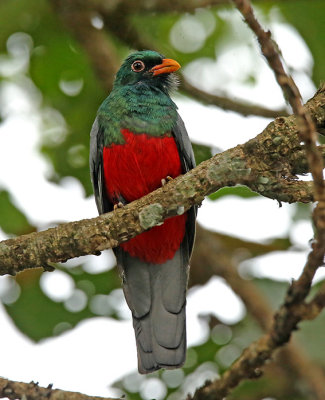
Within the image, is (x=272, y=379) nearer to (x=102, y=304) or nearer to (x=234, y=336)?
(x=234, y=336)

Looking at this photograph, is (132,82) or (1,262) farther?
(132,82)

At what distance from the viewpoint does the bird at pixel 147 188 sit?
511 cm

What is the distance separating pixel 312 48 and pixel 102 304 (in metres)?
3.08

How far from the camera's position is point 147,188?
5.15 m

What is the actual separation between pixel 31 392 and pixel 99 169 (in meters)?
2.32

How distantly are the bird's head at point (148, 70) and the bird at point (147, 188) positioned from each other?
312mm

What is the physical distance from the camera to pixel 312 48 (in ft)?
18.9

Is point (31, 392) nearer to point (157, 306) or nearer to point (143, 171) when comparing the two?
point (157, 306)

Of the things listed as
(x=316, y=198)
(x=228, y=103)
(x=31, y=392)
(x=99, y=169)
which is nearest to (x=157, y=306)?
(x=99, y=169)

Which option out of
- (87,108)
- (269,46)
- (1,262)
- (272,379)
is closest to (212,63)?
(87,108)

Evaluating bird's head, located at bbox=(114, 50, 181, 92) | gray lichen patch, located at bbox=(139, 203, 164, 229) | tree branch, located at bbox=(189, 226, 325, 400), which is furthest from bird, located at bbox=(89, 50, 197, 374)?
gray lichen patch, located at bbox=(139, 203, 164, 229)

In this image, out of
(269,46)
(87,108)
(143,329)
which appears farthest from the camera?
(87,108)

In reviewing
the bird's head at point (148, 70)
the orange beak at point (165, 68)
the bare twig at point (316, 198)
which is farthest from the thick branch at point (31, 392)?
the orange beak at point (165, 68)

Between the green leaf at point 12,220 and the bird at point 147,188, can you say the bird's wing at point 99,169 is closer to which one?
the bird at point 147,188
